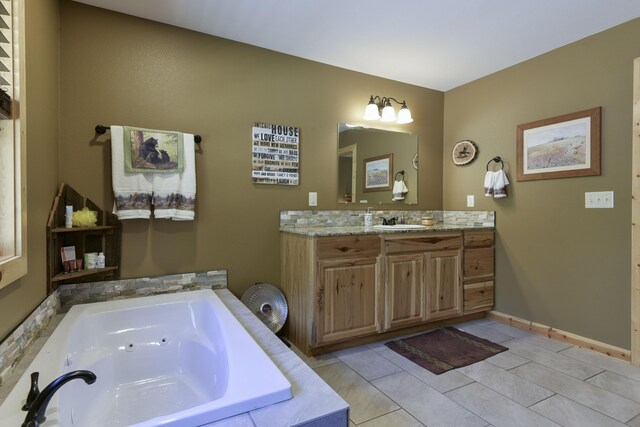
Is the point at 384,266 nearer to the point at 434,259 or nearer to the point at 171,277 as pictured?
the point at 434,259

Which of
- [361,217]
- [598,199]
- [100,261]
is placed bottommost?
[100,261]

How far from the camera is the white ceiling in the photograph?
213 cm

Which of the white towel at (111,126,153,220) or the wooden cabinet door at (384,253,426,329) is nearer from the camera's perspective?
the white towel at (111,126,153,220)

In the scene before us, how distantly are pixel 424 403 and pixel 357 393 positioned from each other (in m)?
0.37

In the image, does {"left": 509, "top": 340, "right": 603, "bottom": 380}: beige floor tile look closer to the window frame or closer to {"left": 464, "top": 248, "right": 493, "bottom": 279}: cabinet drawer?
{"left": 464, "top": 248, "right": 493, "bottom": 279}: cabinet drawer

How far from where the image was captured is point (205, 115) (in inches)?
98.6

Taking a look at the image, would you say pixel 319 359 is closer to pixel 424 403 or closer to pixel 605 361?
pixel 424 403

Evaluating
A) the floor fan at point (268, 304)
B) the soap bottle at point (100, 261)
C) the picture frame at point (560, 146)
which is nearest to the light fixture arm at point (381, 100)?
the picture frame at point (560, 146)

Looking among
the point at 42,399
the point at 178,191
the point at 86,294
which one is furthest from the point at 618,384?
the point at 86,294

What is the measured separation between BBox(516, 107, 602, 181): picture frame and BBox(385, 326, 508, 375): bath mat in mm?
1460

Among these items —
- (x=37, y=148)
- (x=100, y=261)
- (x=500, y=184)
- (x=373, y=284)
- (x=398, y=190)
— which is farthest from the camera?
Answer: (x=398, y=190)

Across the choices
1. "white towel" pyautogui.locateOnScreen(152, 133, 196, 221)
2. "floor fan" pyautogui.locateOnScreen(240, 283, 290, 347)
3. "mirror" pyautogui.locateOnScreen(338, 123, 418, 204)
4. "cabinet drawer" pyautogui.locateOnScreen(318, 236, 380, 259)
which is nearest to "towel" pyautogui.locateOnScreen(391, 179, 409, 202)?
Result: "mirror" pyautogui.locateOnScreen(338, 123, 418, 204)

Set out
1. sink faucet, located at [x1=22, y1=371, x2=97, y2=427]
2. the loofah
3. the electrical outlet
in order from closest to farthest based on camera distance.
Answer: sink faucet, located at [x1=22, y1=371, x2=97, y2=427]
the loofah
the electrical outlet

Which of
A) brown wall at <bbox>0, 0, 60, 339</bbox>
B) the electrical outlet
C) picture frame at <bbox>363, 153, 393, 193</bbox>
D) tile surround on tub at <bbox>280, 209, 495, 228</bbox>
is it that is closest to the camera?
brown wall at <bbox>0, 0, 60, 339</bbox>
